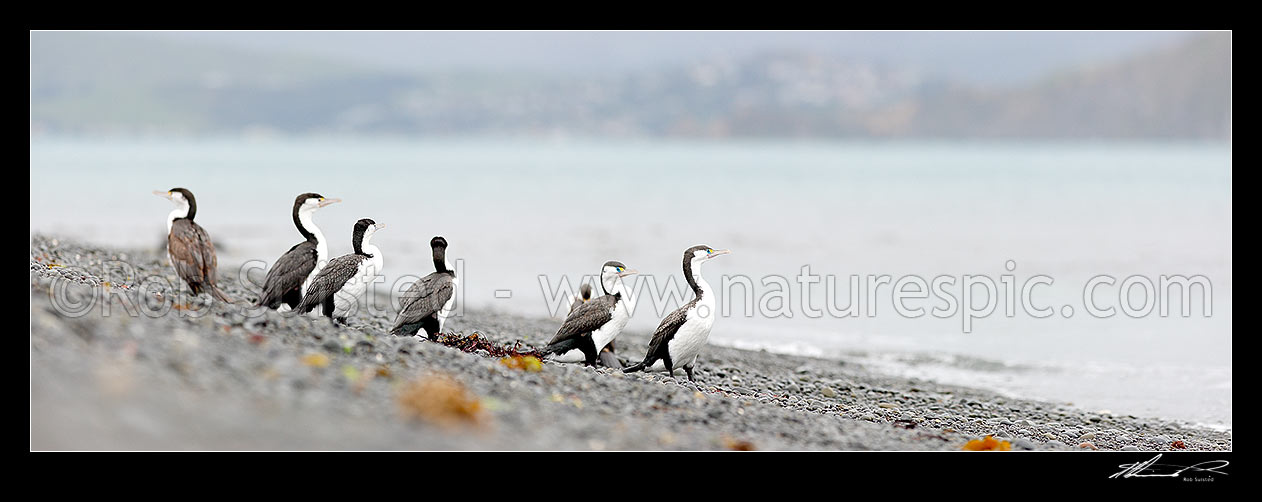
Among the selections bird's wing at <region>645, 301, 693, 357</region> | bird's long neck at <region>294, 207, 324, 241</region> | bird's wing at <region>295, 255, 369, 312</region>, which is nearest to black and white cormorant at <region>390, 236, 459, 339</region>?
bird's wing at <region>295, 255, 369, 312</region>

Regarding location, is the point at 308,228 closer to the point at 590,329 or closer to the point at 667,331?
the point at 590,329

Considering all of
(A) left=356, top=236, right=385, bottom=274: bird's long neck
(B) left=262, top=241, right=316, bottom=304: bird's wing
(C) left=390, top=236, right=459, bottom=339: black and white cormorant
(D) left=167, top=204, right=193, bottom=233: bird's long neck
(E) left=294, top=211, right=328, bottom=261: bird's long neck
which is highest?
(D) left=167, top=204, right=193, bottom=233: bird's long neck

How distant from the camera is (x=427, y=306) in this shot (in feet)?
33.3

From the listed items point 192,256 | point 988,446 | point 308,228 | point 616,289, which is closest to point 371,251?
point 308,228

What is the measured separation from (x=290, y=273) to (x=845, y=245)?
25.2m

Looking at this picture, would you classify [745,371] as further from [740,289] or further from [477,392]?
[740,289]

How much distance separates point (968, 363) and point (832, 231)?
940 inches

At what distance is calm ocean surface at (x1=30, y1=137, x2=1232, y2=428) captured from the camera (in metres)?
15.0

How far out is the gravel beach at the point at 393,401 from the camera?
5.49m

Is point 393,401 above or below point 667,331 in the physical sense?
below

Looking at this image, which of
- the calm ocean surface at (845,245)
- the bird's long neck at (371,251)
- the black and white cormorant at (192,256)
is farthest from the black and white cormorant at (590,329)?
the calm ocean surface at (845,245)
